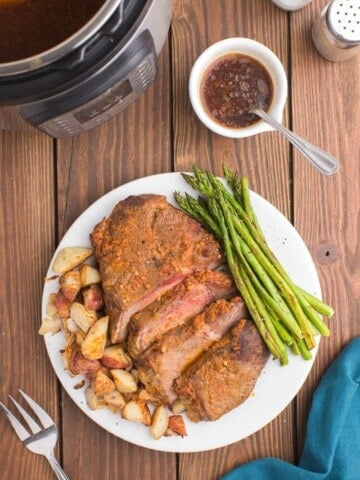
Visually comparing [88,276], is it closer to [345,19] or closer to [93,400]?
[93,400]

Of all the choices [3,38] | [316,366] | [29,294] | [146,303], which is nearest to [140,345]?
[146,303]

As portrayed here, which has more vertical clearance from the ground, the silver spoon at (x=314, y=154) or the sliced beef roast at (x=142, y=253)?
the silver spoon at (x=314, y=154)

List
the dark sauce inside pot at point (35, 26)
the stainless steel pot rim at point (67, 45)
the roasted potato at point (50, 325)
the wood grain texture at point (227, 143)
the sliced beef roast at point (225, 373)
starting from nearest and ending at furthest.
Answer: the stainless steel pot rim at point (67, 45) → the dark sauce inside pot at point (35, 26) → the sliced beef roast at point (225, 373) → the roasted potato at point (50, 325) → the wood grain texture at point (227, 143)

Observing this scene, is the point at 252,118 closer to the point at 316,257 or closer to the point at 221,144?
the point at 221,144

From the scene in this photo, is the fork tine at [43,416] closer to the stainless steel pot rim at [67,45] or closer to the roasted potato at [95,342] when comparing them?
the roasted potato at [95,342]

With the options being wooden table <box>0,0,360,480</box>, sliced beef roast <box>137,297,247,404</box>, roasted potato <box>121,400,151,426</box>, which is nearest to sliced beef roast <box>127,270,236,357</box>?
sliced beef roast <box>137,297,247,404</box>

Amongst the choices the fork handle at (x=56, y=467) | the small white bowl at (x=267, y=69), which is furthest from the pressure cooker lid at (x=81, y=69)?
the fork handle at (x=56, y=467)
